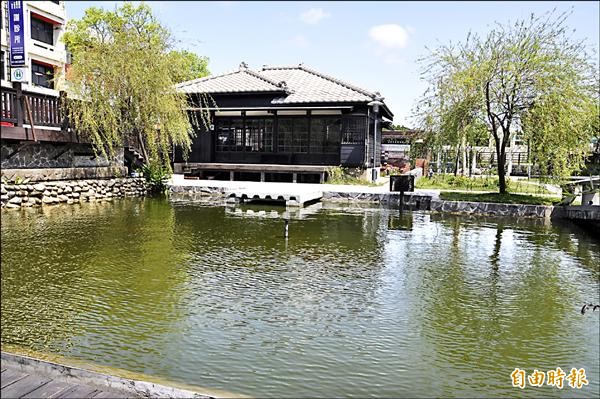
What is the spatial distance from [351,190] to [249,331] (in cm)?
1229

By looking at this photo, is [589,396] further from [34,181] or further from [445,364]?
[34,181]

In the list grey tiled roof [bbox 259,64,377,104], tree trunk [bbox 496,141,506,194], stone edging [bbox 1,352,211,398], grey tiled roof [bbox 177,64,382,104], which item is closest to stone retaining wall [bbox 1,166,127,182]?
grey tiled roof [bbox 177,64,382,104]

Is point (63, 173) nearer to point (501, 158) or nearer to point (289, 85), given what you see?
point (289, 85)

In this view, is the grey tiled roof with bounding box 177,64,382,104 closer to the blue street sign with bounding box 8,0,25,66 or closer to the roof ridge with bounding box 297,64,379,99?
the roof ridge with bounding box 297,64,379,99

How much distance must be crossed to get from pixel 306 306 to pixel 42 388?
3082 mm

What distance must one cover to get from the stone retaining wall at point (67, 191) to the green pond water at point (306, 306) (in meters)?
2.04

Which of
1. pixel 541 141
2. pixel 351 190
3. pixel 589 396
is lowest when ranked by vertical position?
pixel 589 396

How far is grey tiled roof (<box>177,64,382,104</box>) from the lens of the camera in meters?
19.5

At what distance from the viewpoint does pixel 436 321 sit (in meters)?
5.18

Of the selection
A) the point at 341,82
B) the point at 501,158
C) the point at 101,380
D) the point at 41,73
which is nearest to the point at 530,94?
the point at 501,158

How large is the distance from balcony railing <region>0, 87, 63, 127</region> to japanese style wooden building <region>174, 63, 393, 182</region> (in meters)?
7.23

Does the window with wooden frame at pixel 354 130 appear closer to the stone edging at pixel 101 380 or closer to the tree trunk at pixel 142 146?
the tree trunk at pixel 142 146

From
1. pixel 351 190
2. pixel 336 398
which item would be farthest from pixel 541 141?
pixel 336 398

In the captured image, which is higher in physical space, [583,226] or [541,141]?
[541,141]
